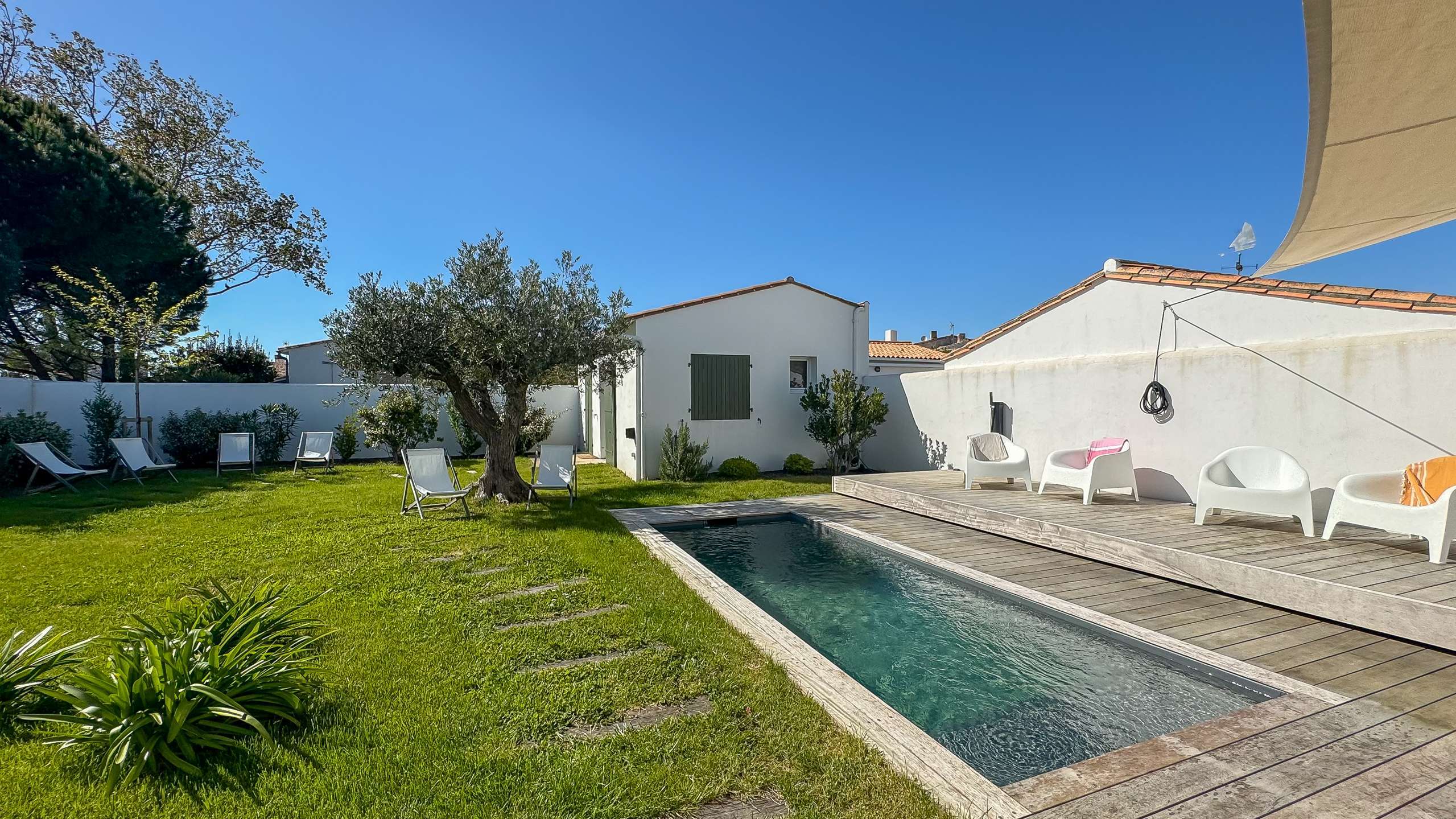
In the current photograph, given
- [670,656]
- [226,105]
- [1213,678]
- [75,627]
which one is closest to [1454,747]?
[1213,678]

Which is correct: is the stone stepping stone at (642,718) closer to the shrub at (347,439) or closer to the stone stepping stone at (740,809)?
the stone stepping stone at (740,809)

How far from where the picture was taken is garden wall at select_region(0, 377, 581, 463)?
461 inches

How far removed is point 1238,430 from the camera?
669 centimetres

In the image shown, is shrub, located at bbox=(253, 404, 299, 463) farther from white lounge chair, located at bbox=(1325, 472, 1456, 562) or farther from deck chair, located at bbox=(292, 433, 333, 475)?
white lounge chair, located at bbox=(1325, 472, 1456, 562)

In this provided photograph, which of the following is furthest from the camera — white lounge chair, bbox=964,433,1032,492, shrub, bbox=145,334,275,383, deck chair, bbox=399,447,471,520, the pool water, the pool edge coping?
shrub, bbox=145,334,275,383

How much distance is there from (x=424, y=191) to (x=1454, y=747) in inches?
552

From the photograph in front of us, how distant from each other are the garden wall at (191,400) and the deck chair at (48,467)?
2.55 m

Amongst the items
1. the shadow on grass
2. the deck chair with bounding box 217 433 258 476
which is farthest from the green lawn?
the deck chair with bounding box 217 433 258 476

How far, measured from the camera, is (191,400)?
43.9 ft

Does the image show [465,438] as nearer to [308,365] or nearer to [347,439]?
[347,439]

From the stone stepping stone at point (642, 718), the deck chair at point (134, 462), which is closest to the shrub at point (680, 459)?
the stone stepping stone at point (642, 718)

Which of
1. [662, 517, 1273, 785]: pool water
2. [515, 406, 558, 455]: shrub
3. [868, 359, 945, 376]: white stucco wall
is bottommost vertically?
[662, 517, 1273, 785]: pool water

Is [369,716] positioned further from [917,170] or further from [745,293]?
[917,170]

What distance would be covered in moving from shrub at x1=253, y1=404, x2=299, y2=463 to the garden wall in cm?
20
